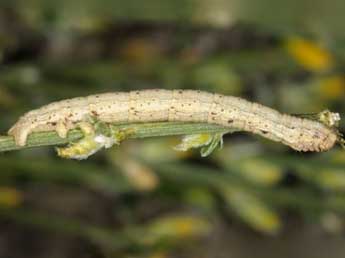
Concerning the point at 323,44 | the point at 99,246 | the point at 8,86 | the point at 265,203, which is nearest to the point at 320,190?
the point at 265,203

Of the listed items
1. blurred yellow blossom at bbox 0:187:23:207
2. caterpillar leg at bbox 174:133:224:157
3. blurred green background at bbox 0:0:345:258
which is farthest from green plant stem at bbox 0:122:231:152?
blurred yellow blossom at bbox 0:187:23:207

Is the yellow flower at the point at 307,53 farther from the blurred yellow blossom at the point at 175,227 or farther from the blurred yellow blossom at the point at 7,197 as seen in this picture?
the blurred yellow blossom at the point at 7,197

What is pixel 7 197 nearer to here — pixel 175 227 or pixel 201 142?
pixel 175 227

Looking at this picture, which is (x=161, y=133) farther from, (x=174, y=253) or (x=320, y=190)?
(x=174, y=253)

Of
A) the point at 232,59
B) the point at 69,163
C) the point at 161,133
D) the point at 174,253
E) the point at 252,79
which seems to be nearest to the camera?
the point at 161,133

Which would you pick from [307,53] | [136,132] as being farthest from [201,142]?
[307,53]

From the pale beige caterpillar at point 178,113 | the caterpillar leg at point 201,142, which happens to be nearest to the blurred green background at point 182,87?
the pale beige caterpillar at point 178,113

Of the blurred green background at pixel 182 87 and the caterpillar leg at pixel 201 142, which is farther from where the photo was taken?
the blurred green background at pixel 182 87
